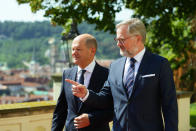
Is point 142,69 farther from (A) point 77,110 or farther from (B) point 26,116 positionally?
(B) point 26,116

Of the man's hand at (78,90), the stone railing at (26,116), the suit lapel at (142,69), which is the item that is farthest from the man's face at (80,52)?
the stone railing at (26,116)

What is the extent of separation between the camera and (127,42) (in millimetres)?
2389

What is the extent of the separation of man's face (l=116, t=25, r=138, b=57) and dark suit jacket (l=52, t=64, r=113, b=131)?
61 cm

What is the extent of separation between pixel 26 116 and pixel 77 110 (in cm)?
203

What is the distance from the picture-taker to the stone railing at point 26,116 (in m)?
4.42

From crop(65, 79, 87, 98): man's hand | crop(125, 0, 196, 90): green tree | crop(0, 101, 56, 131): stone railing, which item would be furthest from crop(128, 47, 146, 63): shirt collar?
crop(125, 0, 196, 90): green tree

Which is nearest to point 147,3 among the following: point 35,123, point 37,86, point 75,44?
point 35,123

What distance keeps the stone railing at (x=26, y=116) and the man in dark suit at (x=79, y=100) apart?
5.50ft

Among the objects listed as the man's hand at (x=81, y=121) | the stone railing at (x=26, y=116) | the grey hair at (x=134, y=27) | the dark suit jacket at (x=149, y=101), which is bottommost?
the stone railing at (x=26, y=116)

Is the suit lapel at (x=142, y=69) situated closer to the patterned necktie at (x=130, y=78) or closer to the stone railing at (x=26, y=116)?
the patterned necktie at (x=130, y=78)

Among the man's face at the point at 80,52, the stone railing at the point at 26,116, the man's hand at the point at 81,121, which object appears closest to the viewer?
the man's hand at the point at 81,121

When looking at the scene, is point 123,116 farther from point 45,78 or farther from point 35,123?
point 45,78

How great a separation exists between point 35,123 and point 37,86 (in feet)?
493

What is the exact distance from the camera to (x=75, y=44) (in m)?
2.86
